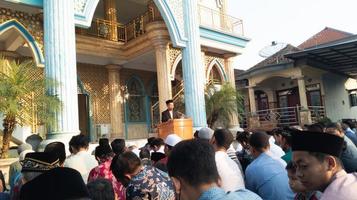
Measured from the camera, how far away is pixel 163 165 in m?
2.95

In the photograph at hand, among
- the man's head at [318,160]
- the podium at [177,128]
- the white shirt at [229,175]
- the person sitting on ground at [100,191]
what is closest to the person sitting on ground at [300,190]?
the man's head at [318,160]

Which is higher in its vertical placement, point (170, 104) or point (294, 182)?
point (170, 104)

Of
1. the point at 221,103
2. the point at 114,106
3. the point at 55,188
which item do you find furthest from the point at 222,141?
the point at 114,106

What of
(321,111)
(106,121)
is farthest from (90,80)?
(321,111)

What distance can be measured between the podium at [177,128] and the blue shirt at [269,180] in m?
4.65

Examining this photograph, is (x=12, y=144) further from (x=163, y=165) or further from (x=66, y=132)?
(x=163, y=165)

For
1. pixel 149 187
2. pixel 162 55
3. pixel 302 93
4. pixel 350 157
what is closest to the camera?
pixel 149 187

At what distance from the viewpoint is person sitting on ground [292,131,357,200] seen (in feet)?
5.12

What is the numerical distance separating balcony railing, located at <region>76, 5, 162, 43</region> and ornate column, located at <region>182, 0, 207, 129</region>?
1094mm

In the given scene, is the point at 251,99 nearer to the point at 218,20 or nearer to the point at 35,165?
the point at 218,20

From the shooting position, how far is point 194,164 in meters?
1.38

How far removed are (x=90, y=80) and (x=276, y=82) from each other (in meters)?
12.4

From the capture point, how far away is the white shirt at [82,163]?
3439 millimetres

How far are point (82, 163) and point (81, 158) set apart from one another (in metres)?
0.06
